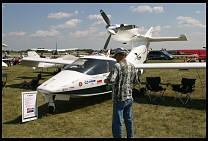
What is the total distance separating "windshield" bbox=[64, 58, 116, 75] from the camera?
9.30 meters

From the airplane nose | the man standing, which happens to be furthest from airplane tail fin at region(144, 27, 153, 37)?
the man standing

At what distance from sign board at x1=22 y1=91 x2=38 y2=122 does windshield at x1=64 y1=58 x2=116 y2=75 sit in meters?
2.24

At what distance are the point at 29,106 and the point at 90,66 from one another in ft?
9.98

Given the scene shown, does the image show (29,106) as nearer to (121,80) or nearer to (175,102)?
(121,80)

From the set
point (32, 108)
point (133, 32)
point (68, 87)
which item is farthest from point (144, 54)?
point (32, 108)

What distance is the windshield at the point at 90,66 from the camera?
9305 mm

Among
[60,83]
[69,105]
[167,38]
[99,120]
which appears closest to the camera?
[99,120]

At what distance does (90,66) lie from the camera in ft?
31.3

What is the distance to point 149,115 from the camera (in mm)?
8242

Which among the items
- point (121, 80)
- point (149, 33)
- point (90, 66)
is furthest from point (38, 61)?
point (121, 80)

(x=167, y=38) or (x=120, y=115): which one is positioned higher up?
(x=167, y=38)

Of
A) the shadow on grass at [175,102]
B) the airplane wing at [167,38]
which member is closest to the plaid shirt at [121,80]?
the shadow on grass at [175,102]

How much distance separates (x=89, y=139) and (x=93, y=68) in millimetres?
3985

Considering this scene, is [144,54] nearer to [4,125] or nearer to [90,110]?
[90,110]
